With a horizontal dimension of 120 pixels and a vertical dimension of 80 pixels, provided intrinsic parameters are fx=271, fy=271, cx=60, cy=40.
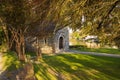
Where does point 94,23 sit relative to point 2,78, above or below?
above

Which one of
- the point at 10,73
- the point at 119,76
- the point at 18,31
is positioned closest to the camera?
the point at 10,73

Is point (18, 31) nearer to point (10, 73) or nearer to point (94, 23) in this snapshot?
point (10, 73)

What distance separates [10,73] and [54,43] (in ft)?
63.1

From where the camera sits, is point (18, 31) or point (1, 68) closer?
point (1, 68)

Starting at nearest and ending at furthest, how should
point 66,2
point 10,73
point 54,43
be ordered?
point 66,2 < point 10,73 < point 54,43

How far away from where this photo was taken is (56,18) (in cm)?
741

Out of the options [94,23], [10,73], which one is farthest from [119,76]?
[94,23]

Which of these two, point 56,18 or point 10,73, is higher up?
point 56,18

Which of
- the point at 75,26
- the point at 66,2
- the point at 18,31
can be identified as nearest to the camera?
the point at 66,2

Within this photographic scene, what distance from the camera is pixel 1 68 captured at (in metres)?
17.7

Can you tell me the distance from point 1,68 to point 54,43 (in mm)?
17479

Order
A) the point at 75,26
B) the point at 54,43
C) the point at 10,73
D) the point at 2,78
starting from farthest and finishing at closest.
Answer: the point at 54,43
the point at 10,73
the point at 2,78
the point at 75,26

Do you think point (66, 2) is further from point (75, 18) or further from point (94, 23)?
point (94, 23)

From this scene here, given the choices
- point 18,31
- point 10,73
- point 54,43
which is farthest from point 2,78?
point 54,43
